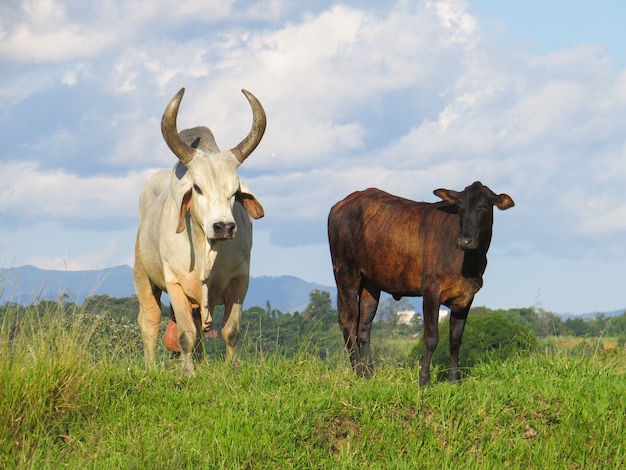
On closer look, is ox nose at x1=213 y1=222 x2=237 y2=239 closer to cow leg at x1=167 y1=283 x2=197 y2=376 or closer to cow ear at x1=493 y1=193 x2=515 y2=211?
cow leg at x1=167 y1=283 x2=197 y2=376

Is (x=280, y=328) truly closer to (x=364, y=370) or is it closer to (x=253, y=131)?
(x=253, y=131)

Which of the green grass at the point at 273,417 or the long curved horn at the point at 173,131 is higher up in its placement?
the long curved horn at the point at 173,131

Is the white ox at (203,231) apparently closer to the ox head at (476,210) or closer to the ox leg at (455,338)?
the ox head at (476,210)

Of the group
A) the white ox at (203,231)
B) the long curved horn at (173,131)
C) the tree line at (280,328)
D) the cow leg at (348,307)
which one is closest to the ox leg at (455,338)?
the tree line at (280,328)

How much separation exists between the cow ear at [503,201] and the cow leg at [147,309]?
483 cm

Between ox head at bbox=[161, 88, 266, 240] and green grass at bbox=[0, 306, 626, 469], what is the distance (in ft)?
5.07

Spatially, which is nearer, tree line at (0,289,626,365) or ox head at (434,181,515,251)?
ox head at (434,181,515,251)

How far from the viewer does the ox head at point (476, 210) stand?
→ 927 cm

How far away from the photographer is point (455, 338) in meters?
9.91

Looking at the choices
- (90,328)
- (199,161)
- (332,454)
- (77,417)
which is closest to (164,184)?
(199,161)

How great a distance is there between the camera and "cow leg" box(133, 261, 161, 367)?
12.5 m

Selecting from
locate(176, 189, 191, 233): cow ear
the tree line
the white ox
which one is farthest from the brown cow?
locate(176, 189, 191, 233): cow ear

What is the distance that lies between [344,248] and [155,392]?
282cm

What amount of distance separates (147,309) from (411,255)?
157 inches
